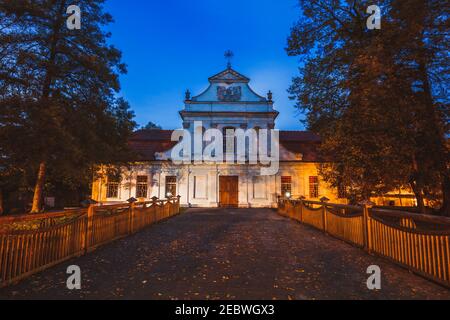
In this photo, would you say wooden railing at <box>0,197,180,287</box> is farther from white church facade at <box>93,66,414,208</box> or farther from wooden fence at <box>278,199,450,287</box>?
white church facade at <box>93,66,414,208</box>

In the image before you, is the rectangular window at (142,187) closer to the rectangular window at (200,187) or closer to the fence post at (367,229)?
the rectangular window at (200,187)

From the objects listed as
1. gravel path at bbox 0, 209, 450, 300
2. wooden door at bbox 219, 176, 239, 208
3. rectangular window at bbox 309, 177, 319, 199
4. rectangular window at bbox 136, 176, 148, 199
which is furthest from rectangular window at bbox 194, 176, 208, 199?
gravel path at bbox 0, 209, 450, 300

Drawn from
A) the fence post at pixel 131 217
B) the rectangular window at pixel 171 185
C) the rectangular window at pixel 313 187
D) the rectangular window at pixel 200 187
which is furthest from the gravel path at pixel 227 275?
the rectangular window at pixel 313 187

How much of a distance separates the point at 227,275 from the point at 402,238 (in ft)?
11.4

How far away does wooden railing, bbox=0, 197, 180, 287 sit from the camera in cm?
415

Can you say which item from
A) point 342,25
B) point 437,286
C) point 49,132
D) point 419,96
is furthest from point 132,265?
point 342,25

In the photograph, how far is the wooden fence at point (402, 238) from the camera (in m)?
4.15

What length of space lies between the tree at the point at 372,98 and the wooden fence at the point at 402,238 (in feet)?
9.12

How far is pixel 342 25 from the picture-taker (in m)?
11.6

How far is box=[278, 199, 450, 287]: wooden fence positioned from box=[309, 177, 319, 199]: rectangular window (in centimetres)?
1479

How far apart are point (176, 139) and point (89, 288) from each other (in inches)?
832

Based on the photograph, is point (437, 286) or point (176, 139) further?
point (176, 139)

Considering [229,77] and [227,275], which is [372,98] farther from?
[229,77]

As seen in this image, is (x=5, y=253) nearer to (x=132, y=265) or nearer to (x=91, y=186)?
(x=132, y=265)
